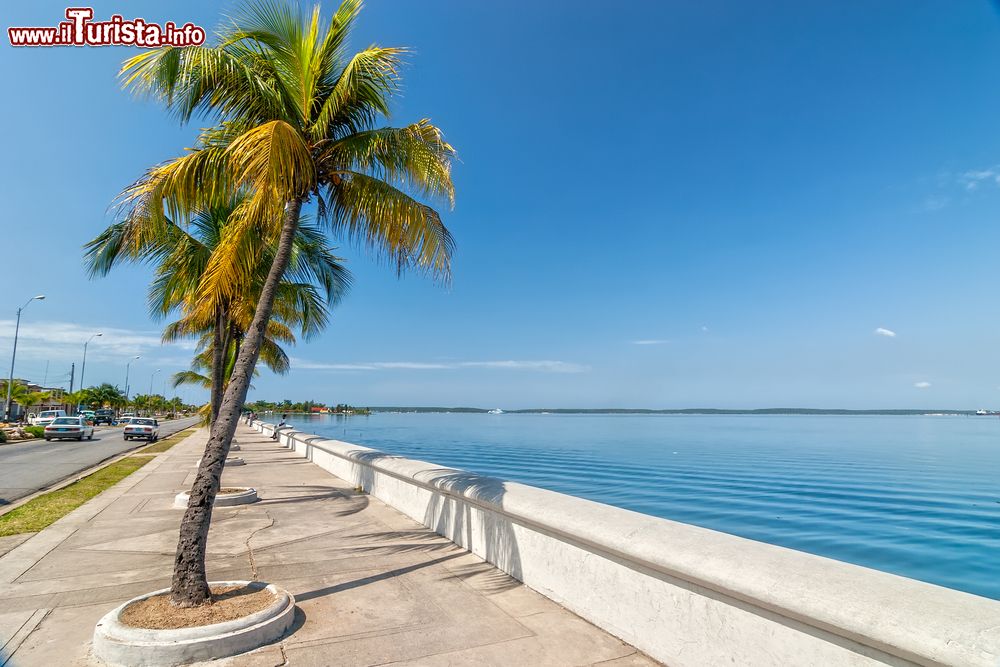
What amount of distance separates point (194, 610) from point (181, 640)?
565 mm

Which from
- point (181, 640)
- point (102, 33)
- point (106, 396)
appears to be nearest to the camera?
point (181, 640)

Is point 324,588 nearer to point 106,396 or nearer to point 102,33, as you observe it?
point 102,33

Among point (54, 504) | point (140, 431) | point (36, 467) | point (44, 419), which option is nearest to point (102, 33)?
point (54, 504)

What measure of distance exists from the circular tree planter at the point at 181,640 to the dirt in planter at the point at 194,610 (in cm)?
10

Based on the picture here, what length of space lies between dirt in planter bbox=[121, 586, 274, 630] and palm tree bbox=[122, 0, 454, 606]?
209 cm

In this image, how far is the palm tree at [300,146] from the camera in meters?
5.23

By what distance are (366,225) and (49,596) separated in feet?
15.2

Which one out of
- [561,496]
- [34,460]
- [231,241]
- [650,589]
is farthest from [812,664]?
[34,460]

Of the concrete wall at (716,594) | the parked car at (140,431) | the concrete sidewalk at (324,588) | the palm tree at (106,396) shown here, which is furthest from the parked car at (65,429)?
the palm tree at (106,396)

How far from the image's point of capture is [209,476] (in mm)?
4488

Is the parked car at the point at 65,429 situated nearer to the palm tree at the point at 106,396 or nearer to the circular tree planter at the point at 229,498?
the circular tree planter at the point at 229,498

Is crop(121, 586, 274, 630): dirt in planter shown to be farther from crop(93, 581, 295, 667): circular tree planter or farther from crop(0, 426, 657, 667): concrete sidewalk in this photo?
crop(0, 426, 657, 667): concrete sidewalk

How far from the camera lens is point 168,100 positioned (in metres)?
5.47

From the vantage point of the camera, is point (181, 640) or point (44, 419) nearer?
point (181, 640)
